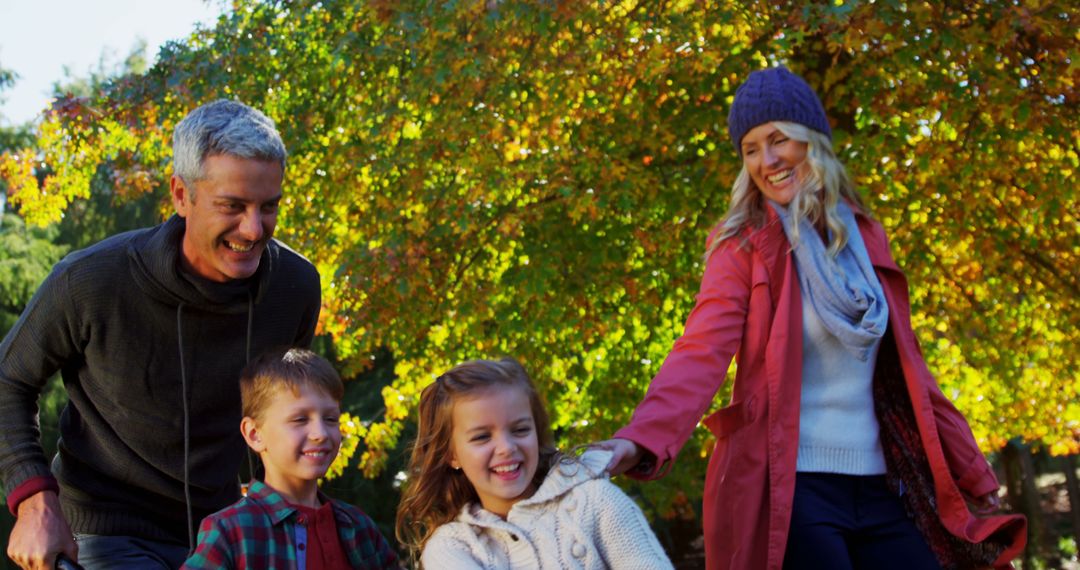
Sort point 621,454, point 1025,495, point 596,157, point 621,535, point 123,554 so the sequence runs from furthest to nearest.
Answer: point 1025,495, point 596,157, point 123,554, point 621,454, point 621,535

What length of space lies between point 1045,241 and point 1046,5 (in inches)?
82.6

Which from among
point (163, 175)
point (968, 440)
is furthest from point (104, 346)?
point (163, 175)

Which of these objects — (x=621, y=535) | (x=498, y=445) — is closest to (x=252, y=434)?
(x=498, y=445)

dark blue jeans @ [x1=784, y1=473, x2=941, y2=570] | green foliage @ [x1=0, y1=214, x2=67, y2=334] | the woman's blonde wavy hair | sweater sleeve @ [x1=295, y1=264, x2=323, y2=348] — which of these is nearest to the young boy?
sweater sleeve @ [x1=295, y1=264, x2=323, y2=348]

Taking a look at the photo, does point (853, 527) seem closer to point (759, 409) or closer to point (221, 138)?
point (759, 409)

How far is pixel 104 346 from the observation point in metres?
3.54

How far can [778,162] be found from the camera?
3785 mm

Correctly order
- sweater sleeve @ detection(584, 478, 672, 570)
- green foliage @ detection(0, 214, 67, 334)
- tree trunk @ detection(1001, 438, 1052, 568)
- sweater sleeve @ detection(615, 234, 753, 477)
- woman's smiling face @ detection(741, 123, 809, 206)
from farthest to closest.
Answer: green foliage @ detection(0, 214, 67, 334) → tree trunk @ detection(1001, 438, 1052, 568) → woman's smiling face @ detection(741, 123, 809, 206) → sweater sleeve @ detection(615, 234, 753, 477) → sweater sleeve @ detection(584, 478, 672, 570)

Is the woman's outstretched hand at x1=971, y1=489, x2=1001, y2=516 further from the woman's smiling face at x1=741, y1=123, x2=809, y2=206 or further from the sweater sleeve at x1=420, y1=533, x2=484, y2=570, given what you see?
the sweater sleeve at x1=420, y1=533, x2=484, y2=570

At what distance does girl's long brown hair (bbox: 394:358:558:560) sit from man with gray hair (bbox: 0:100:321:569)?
55 centimetres

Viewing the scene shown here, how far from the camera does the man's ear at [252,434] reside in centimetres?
355

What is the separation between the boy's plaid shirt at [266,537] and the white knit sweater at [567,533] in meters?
0.26

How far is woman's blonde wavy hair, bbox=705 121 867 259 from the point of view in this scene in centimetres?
373

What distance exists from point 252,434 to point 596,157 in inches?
193
